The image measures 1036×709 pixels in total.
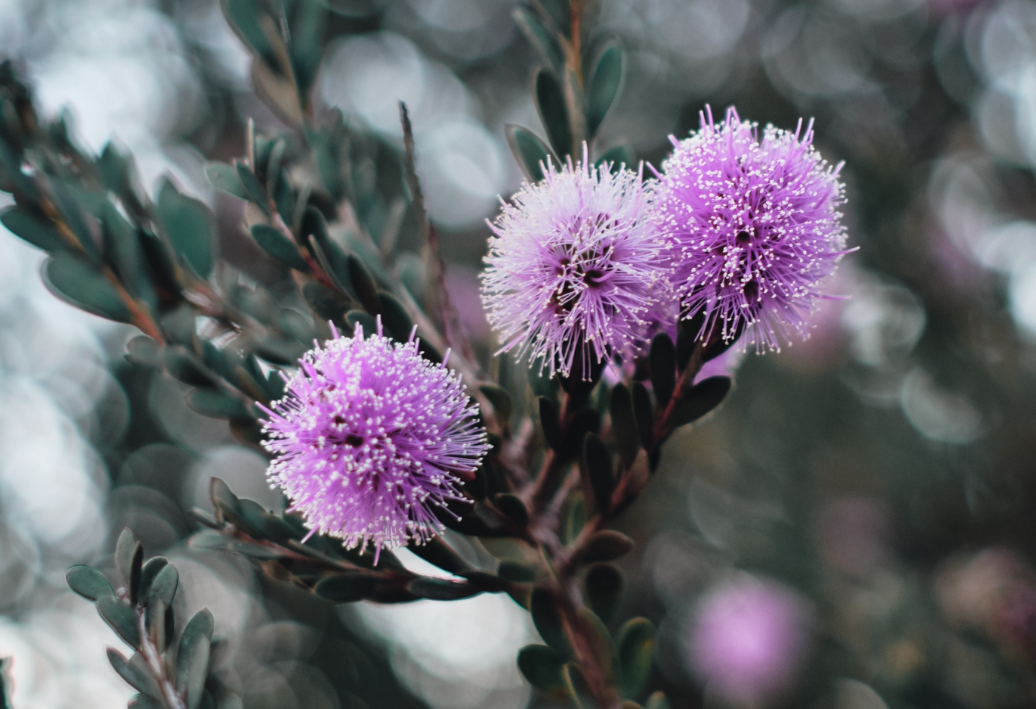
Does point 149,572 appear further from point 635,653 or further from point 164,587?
point 635,653

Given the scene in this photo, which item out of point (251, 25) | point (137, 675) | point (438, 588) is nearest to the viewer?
point (137, 675)

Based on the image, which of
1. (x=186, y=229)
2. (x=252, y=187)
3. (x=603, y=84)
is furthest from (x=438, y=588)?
(x=603, y=84)

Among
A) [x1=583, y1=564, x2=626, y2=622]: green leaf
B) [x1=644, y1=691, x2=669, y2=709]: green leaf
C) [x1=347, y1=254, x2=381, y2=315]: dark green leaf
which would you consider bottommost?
[x1=644, y1=691, x2=669, y2=709]: green leaf

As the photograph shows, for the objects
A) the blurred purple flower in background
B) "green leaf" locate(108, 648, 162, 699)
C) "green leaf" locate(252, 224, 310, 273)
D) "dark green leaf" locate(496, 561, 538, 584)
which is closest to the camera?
"green leaf" locate(108, 648, 162, 699)

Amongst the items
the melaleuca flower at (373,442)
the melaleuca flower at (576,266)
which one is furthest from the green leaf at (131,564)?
the melaleuca flower at (576,266)

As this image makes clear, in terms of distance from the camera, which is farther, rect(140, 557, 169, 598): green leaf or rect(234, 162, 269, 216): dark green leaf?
rect(234, 162, 269, 216): dark green leaf

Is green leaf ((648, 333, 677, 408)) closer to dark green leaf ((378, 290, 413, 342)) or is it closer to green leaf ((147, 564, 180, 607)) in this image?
dark green leaf ((378, 290, 413, 342))

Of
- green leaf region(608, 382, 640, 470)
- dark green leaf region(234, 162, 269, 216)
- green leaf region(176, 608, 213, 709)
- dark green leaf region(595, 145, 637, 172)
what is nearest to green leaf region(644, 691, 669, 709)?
green leaf region(608, 382, 640, 470)
